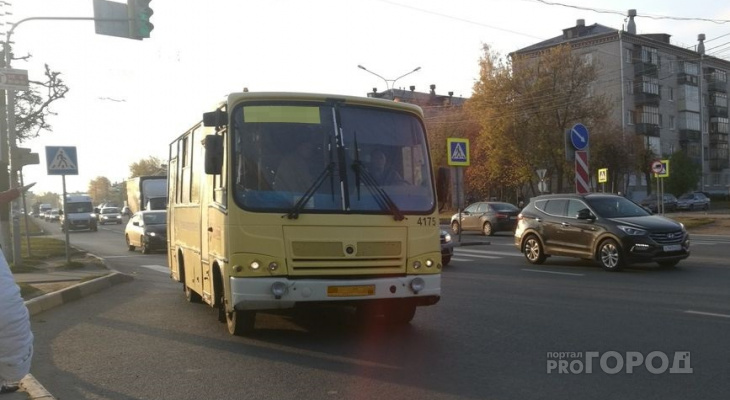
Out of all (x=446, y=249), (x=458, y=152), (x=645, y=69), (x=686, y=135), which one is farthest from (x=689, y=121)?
(x=446, y=249)

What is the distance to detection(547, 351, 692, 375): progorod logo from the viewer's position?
611 cm

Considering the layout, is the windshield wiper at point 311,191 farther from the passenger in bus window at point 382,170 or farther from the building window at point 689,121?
the building window at point 689,121

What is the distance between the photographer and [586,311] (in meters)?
9.23

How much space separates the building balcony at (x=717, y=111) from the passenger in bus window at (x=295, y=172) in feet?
254

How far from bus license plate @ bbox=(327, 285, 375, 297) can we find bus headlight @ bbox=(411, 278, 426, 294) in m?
0.48

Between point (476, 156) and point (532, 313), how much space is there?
47.3m

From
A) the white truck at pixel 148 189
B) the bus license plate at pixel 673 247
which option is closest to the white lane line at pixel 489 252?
the bus license plate at pixel 673 247

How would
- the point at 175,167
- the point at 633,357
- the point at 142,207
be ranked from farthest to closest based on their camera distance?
the point at 142,207, the point at 175,167, the point at 633,357

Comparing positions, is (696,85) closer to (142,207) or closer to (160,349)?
(142,207)

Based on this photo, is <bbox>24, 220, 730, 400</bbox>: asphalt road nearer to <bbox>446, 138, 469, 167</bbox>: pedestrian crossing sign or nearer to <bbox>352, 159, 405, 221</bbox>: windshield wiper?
<bbox>352, 159, 405, 221</bbox>: windshield wiper

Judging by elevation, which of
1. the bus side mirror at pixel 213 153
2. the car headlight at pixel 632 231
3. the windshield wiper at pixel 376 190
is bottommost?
the car headlight at pixel 632 231

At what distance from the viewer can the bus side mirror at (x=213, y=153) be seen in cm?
742

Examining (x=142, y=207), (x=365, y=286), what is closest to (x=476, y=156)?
(x=142, y=207)

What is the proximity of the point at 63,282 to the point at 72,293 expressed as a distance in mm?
1506
